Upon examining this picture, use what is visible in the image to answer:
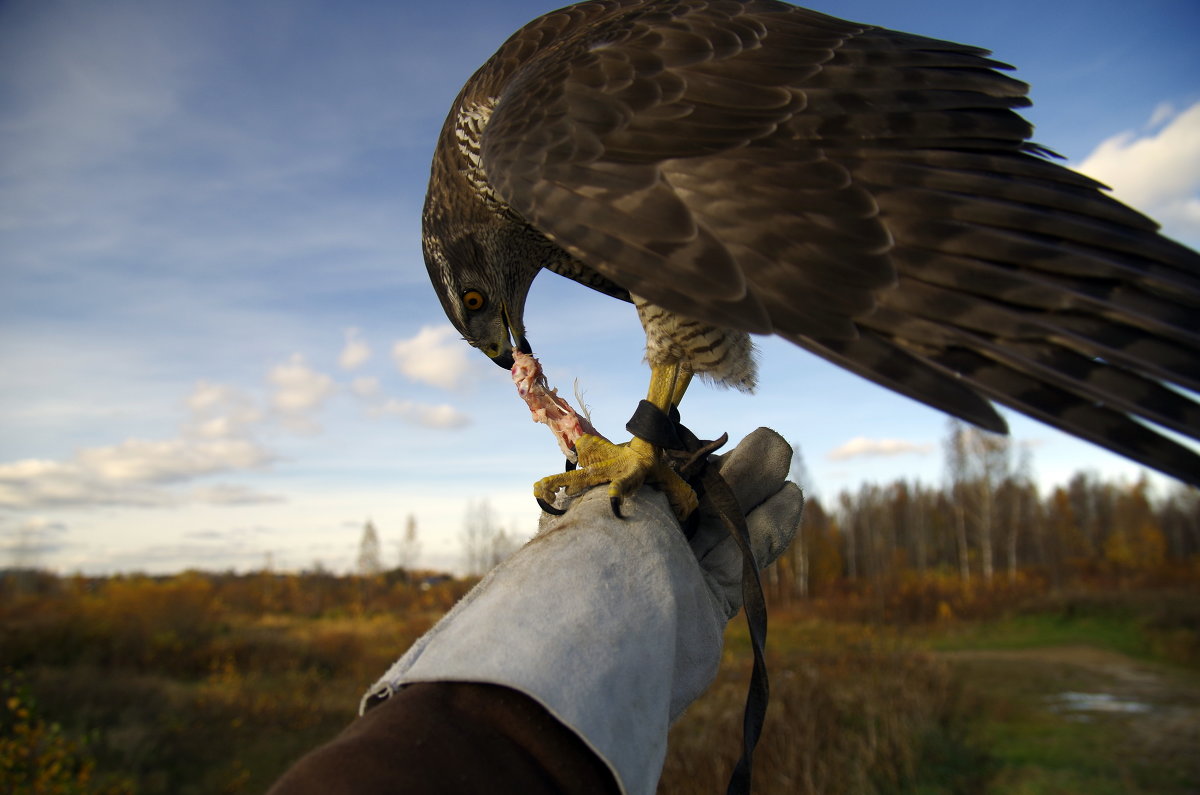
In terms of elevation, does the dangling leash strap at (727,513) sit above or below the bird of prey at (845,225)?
below

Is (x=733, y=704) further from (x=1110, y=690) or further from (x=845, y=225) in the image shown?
(x=845, y=225)

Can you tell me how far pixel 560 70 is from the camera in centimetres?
227

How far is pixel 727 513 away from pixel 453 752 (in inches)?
44.0

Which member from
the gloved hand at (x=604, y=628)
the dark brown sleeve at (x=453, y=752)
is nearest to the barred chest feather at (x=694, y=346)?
the gloved hand at (x=604, y=628)

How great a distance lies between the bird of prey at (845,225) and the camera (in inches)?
58.1

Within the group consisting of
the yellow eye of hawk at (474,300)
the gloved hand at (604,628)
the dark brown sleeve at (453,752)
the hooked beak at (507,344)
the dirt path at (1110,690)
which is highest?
the yellow eye of hawk at (474,300)

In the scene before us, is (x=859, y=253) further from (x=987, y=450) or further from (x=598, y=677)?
(x=987, y=450)

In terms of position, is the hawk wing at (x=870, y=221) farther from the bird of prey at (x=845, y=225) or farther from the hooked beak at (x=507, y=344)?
the hooked beak at (x=507, y=344)

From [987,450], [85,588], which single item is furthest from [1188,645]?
[85,588]

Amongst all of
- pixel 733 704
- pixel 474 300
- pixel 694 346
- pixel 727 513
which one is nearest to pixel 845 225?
pixel 694 346

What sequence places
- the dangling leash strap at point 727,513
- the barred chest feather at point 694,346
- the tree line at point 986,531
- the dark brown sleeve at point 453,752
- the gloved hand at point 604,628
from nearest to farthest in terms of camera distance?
the dark brown sleeve at point 453,752 < the gloved hand at point 604,628 < the dangling leash strap at point 727,513 < the barred chest feather at point 694,346 < the tree line at point 986,531

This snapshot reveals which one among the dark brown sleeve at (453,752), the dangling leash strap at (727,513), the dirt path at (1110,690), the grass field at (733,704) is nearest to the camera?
the dark brown sleeve at (453,752)

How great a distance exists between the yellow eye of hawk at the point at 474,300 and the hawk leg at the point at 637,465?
1.34 meters

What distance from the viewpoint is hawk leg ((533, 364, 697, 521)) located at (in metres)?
2.24
